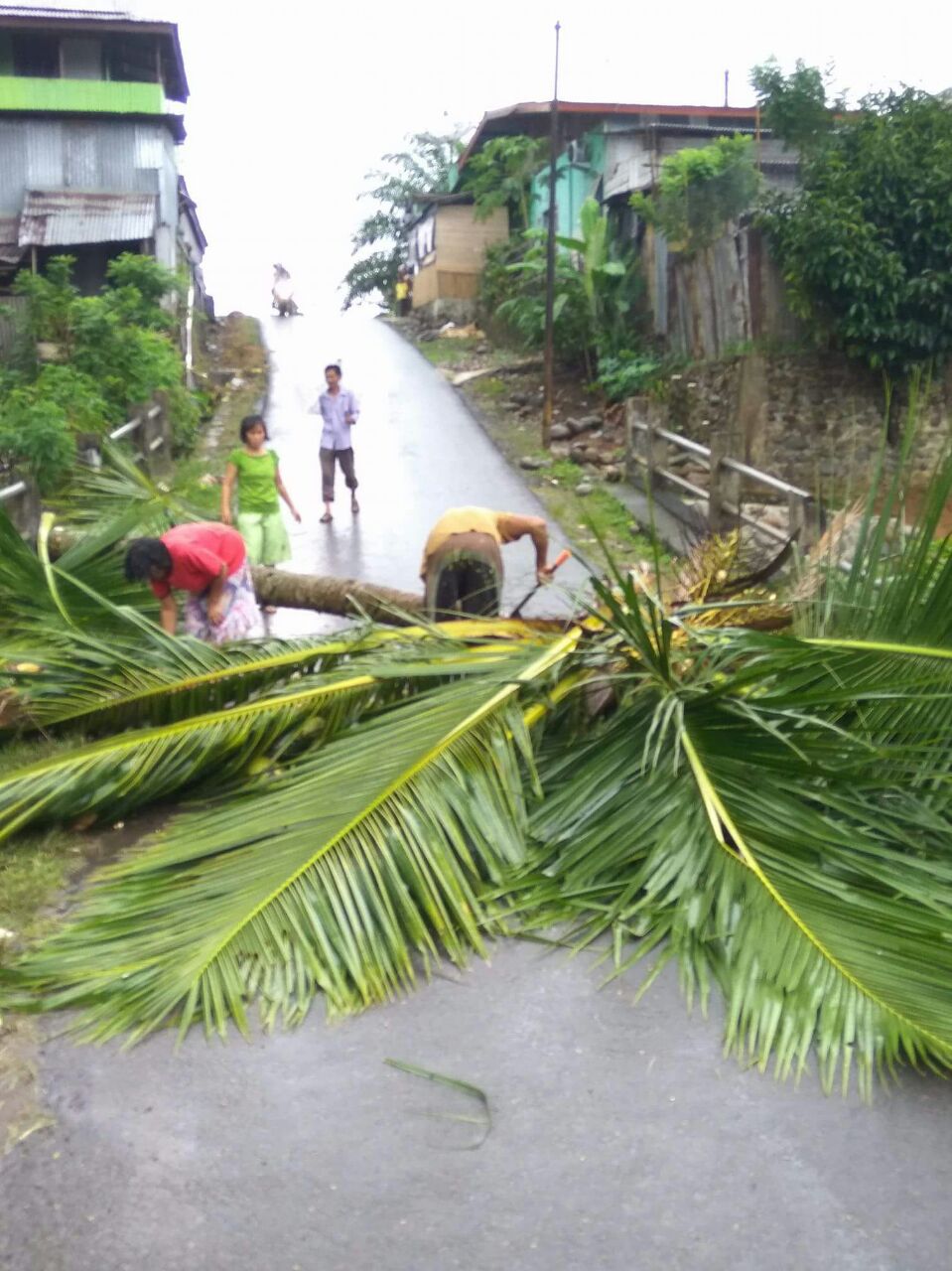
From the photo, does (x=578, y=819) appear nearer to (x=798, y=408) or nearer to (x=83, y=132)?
(x=798, y=408)

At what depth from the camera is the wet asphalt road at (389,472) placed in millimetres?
11711

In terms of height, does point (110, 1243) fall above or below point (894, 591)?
below

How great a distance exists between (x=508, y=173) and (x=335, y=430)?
1833 centimetres

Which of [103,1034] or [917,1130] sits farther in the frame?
[103,1034]

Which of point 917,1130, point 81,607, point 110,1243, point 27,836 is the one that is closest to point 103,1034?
point 110,1243

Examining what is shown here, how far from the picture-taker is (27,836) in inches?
202

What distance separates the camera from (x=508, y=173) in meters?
29.8

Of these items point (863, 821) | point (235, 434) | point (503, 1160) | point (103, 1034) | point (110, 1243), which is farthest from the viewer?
point (235, 434)

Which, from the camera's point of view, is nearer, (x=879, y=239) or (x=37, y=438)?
(x=37, y=438)

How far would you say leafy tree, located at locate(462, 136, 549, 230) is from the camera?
94.9ft

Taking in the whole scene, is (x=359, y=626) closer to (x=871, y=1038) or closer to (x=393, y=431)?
(x=871, y=1038)

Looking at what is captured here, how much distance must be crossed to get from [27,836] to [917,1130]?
131 inches

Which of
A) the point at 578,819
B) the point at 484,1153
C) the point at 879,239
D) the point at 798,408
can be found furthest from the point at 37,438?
the point at 879,239

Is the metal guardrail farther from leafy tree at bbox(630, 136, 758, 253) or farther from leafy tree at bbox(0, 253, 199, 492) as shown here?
leafy tree at bbox(0, 253, 199, 492)
